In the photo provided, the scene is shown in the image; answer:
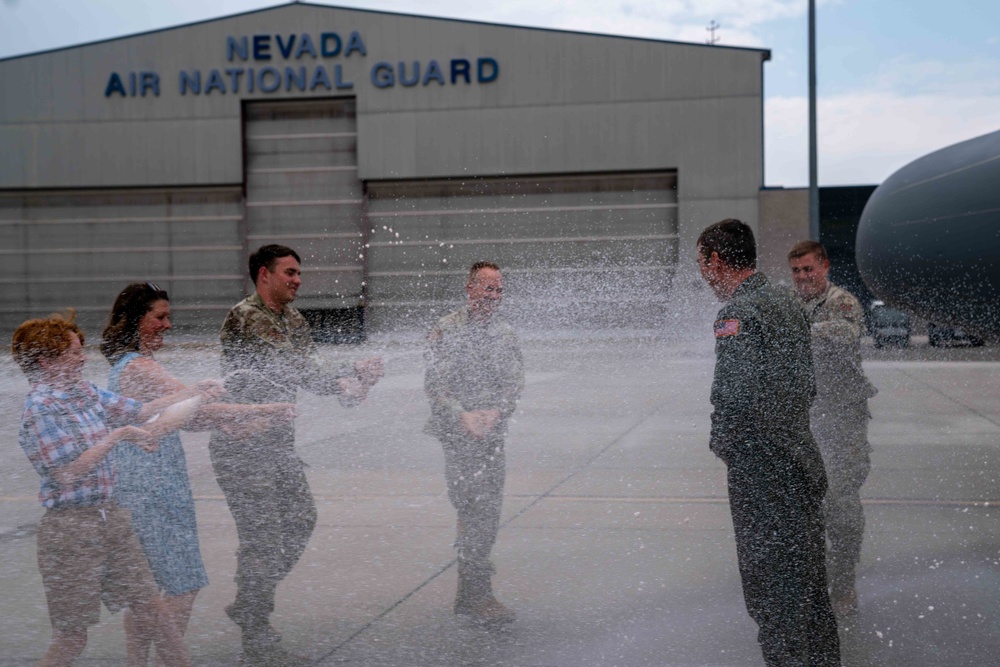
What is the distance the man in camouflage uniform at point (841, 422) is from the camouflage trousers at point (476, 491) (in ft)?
4.52

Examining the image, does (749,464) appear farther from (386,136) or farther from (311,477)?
(386,136)

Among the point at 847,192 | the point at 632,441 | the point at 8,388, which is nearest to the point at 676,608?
the point at 632,441

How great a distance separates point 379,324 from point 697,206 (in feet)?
28.7

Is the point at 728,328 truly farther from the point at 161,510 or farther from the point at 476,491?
the point at 161,510

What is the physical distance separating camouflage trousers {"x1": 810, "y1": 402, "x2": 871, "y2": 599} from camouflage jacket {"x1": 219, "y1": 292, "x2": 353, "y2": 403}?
207 centimetres

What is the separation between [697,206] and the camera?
26328mm

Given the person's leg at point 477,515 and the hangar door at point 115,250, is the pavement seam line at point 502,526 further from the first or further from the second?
the hangar door at point 115,250

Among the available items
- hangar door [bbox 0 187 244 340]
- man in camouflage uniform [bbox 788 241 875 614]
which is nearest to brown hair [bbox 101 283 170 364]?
man in camouflage uniform [bbox 788 241 875 614]

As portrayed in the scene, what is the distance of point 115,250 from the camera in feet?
94.9

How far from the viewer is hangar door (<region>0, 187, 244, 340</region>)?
93.8 ft

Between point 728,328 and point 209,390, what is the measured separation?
164cm

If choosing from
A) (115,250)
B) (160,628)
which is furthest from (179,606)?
(115,250)

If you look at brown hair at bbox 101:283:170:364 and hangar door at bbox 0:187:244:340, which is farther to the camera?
hangar door at bbox 0:187:244:340

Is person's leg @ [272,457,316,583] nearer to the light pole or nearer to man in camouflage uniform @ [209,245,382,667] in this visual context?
man in camouflage uniform @ [209,245,382,667]
